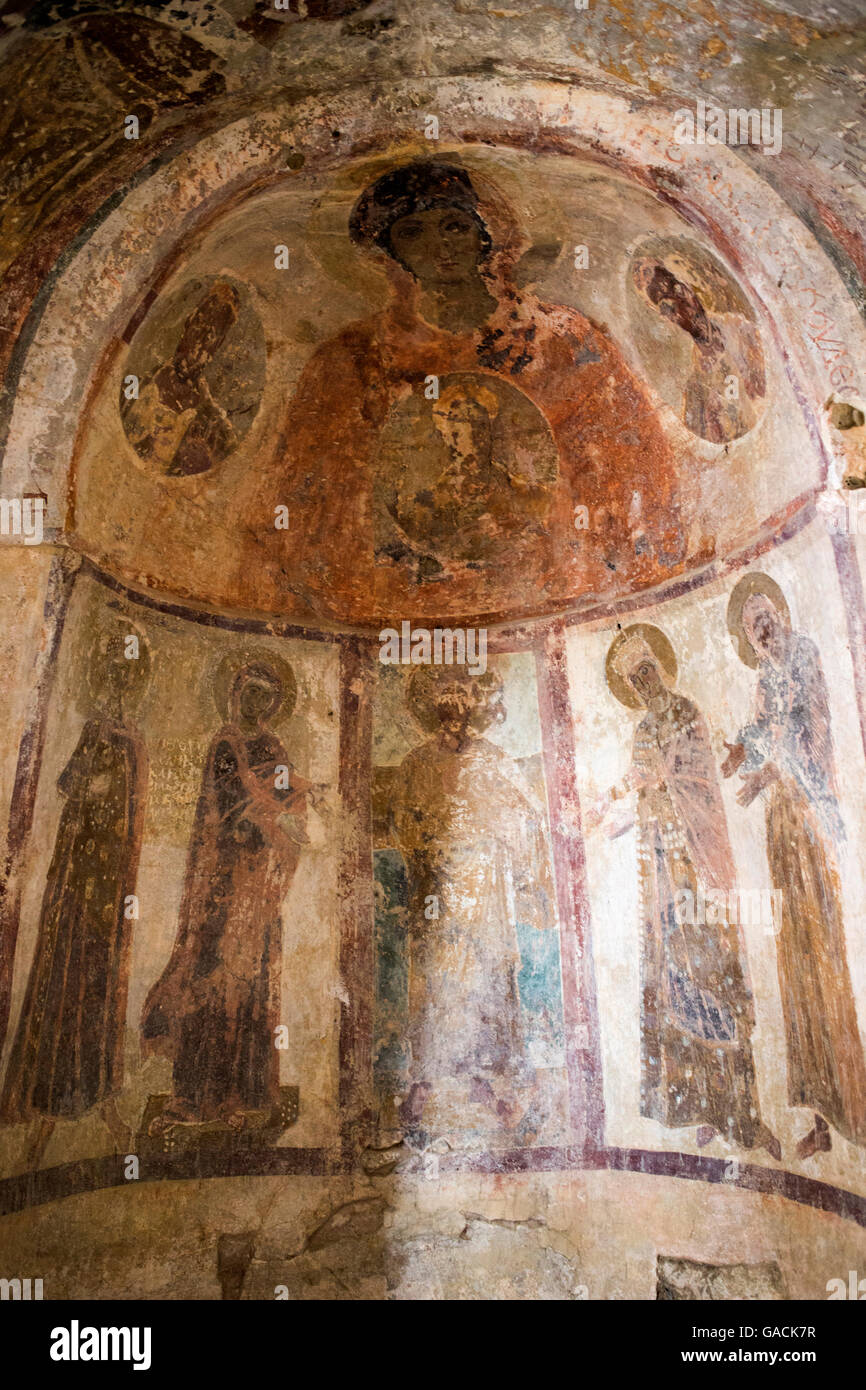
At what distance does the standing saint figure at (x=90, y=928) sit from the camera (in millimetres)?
6027

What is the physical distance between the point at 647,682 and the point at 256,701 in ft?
8.25

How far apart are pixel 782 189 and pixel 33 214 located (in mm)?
3568

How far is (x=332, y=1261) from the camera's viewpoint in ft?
23.0

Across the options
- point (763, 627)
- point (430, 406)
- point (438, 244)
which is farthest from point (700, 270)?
point (430, 406)

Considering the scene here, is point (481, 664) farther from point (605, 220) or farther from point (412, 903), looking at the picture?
point (605, 220)

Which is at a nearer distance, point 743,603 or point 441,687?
point 743,603

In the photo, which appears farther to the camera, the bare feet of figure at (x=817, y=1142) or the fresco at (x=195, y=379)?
the fresco at (x=195, y=379)

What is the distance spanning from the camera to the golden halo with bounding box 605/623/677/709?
7.09m

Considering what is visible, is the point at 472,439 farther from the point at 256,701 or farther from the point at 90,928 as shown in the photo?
the point at 90,928

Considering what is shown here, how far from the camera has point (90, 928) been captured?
6.42 meters

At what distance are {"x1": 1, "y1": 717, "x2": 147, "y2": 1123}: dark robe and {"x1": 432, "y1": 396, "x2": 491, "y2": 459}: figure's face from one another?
2.94 meters

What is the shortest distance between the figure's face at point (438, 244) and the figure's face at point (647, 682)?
267 centimetres

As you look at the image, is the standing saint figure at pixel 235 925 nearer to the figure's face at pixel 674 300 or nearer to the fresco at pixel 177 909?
the fresco at pixel 177 909

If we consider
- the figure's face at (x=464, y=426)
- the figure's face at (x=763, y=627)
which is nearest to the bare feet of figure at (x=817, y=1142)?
the figure's face at (x=763, y=627)
